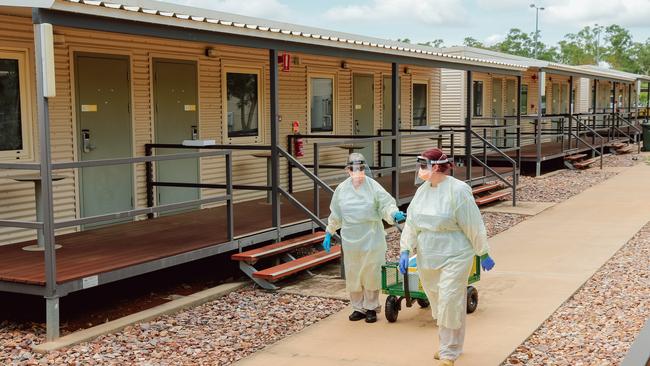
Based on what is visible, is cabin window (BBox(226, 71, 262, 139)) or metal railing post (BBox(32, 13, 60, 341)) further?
cabin window (BBox(226, 71, 262, 139))

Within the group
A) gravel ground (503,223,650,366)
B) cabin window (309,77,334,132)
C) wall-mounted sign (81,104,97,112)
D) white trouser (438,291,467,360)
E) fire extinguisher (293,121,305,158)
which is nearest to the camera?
white trouser (438,291,467,360)

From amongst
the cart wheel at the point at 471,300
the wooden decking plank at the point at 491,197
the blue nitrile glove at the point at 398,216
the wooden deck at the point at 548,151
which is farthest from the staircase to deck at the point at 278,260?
the wooden deck at the point at 548,151

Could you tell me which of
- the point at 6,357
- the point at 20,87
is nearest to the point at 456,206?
the point at 6,357

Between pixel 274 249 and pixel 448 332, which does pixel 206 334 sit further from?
pixel 448 332

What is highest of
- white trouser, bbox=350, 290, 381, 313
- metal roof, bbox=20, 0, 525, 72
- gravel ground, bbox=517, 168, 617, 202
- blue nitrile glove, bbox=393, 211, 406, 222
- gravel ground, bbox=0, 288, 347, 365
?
metal roof, bbox=20, 0, 525, 72

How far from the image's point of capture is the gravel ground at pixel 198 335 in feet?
19.4

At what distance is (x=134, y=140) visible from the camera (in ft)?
31.4

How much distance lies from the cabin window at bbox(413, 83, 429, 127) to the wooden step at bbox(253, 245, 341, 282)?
8290 millimetres

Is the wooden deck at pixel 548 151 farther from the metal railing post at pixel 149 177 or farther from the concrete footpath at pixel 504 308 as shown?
the metal railing post at pixel 149 177

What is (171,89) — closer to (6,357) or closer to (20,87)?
(20,87)

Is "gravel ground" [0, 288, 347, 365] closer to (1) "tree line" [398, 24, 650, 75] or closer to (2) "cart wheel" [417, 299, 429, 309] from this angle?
(2) "cart wheel" [417, 299, 429, 309]

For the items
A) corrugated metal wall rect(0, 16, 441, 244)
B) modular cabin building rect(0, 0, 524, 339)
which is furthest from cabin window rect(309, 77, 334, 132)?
corrugated metal wall rect(0, 16, 441, 244)

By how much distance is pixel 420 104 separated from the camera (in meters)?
17.2

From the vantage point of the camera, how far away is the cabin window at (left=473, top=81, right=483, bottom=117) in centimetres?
2138
